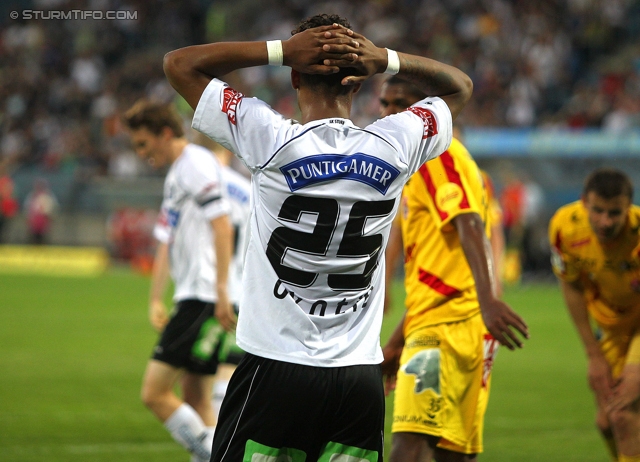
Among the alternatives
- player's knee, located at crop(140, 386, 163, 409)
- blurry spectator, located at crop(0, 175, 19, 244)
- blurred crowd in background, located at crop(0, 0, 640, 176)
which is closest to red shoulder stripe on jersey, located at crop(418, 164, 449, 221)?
player's knee, located at crop(140, 386, 163, 409)

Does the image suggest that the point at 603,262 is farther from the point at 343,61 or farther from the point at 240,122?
the point at 240,122

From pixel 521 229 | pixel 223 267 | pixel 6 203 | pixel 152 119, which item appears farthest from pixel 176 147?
pixel 6 203

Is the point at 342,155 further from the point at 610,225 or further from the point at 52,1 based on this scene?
the point at 52,1

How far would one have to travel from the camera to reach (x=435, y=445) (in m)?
4.75

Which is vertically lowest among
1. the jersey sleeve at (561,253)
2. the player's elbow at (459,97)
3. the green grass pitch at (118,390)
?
the green grass pitch at (118,390)

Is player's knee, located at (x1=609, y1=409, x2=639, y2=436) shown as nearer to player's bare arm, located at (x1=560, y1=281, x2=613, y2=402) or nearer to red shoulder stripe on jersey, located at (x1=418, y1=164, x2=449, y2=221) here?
player's bare arm, located at (x1=560, y1=281, x2=613, y2=402)

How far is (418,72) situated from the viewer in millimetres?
3521

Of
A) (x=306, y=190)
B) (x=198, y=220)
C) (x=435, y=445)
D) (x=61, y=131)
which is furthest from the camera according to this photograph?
(x=61, y=131)

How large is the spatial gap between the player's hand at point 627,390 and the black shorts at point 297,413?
2291 millimetres

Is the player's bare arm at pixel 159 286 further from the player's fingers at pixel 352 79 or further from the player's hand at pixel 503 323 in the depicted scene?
the player's fingers at pixel 352 79

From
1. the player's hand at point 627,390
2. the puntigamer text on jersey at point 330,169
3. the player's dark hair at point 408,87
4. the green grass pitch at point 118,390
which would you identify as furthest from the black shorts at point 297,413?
the green grass pitch at point 118,390

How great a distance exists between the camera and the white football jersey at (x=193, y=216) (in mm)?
6145

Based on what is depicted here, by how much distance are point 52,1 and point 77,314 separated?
19.7m

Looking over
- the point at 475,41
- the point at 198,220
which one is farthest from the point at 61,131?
the point at 198,220
